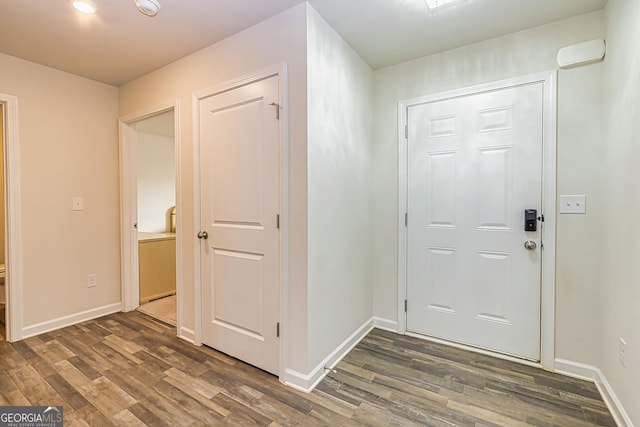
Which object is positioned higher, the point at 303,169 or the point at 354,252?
the point at 303,169

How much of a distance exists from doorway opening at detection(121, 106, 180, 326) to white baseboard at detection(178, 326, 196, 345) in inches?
11.7

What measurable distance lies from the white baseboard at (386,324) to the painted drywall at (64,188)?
2.79 meters

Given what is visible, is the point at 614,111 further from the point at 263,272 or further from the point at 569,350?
the point at 263,272

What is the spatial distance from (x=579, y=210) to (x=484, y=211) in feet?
1.81

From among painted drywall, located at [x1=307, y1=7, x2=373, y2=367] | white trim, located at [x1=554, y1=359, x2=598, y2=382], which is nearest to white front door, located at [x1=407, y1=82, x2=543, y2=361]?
white trim, located at [x1=554, y1=359, x2=598, y2=382]

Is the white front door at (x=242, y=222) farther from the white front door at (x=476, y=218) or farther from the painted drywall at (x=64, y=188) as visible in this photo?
the painted drywall at (x=64, y=188)

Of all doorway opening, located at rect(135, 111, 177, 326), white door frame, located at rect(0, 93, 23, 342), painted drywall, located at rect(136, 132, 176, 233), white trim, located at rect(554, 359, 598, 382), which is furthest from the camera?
painted drywall, located at rect(136, 132, 176, 233)

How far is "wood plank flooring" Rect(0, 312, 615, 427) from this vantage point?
1.60 m

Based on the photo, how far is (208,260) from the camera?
2.34 metres

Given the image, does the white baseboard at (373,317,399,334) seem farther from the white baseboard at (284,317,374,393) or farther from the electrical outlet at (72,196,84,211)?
the electrical outlet at (72,196,84,211)

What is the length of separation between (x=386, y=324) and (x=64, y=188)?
334cm

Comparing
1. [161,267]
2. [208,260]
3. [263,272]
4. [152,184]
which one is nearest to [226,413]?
[263,272]

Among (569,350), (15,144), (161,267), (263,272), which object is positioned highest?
(15,144)

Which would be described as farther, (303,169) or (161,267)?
(161,267)
